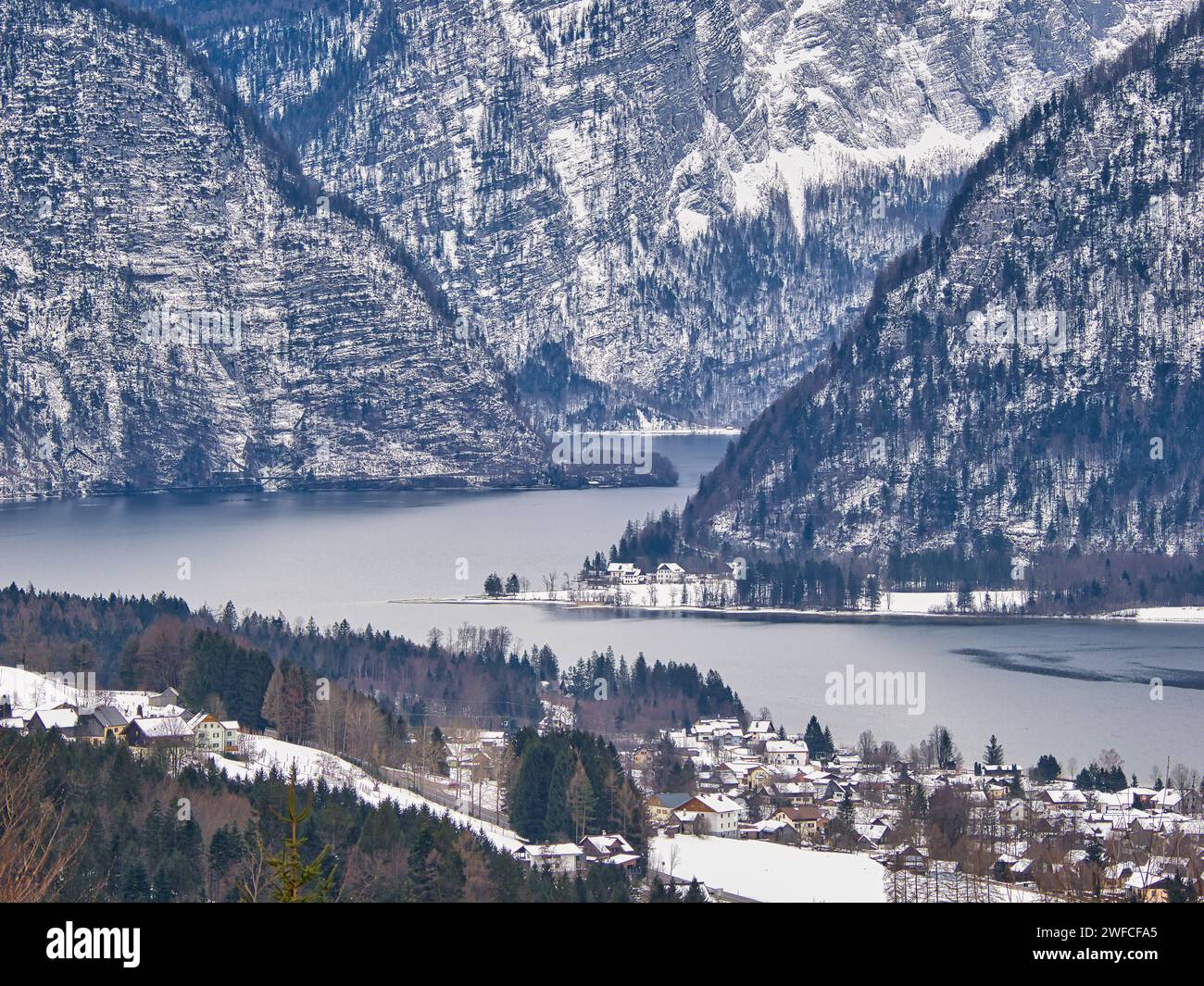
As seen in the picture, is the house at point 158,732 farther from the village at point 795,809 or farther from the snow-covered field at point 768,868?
the snow-covered field at point 768,868

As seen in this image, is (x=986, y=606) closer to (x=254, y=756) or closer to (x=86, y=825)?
(x=254, y=756)

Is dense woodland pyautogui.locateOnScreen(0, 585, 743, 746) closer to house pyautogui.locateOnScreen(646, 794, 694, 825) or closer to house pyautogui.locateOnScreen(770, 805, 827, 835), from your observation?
house pyautogui.locateOnScreen(646, 794, 694, 825)

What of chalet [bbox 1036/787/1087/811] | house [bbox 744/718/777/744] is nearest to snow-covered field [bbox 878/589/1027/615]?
house [bbox 744/718/777/744]

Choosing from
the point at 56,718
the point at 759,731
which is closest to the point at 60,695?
the point at 56,718

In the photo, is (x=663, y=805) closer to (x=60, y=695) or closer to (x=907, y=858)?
(x=907, y=858)

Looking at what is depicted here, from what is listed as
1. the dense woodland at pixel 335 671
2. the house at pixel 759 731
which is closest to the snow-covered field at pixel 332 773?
the dense woodland at pixel 335 671
